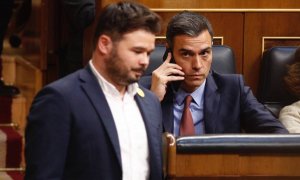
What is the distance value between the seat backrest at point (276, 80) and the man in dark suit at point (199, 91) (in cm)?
43

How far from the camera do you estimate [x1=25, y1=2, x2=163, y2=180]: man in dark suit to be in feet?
5.22

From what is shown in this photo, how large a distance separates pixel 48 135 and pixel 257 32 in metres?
1.82

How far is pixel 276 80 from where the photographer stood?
114 inches

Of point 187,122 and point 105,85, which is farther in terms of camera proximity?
point 187,122

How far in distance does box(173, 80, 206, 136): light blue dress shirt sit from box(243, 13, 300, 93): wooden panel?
0.83 m

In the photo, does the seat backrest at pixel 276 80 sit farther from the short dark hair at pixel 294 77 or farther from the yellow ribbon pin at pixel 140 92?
the yellow ribbon pin at pixel 140 92

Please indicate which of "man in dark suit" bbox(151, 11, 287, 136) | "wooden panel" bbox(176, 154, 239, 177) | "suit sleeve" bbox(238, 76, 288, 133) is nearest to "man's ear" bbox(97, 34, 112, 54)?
"wooden panel" bbox(176, 154, 239, 177)

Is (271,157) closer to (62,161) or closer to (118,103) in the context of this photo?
(118,103)

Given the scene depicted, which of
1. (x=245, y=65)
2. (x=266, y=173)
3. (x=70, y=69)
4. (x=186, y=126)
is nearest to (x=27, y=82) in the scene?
(x=70, y=69)

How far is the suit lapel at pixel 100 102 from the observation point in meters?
1.65

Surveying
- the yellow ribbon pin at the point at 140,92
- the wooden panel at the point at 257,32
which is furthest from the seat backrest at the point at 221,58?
the yellow ribbon pin at the point at 140,92

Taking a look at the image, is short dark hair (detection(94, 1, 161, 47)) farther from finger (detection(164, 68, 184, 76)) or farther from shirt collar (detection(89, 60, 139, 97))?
finger (detection(164, 68, 184, 76))

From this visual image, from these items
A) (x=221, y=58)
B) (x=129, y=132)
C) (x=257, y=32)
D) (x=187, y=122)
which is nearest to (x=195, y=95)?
(x=187, y=122)

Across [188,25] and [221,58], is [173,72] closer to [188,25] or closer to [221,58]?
[188,25]
